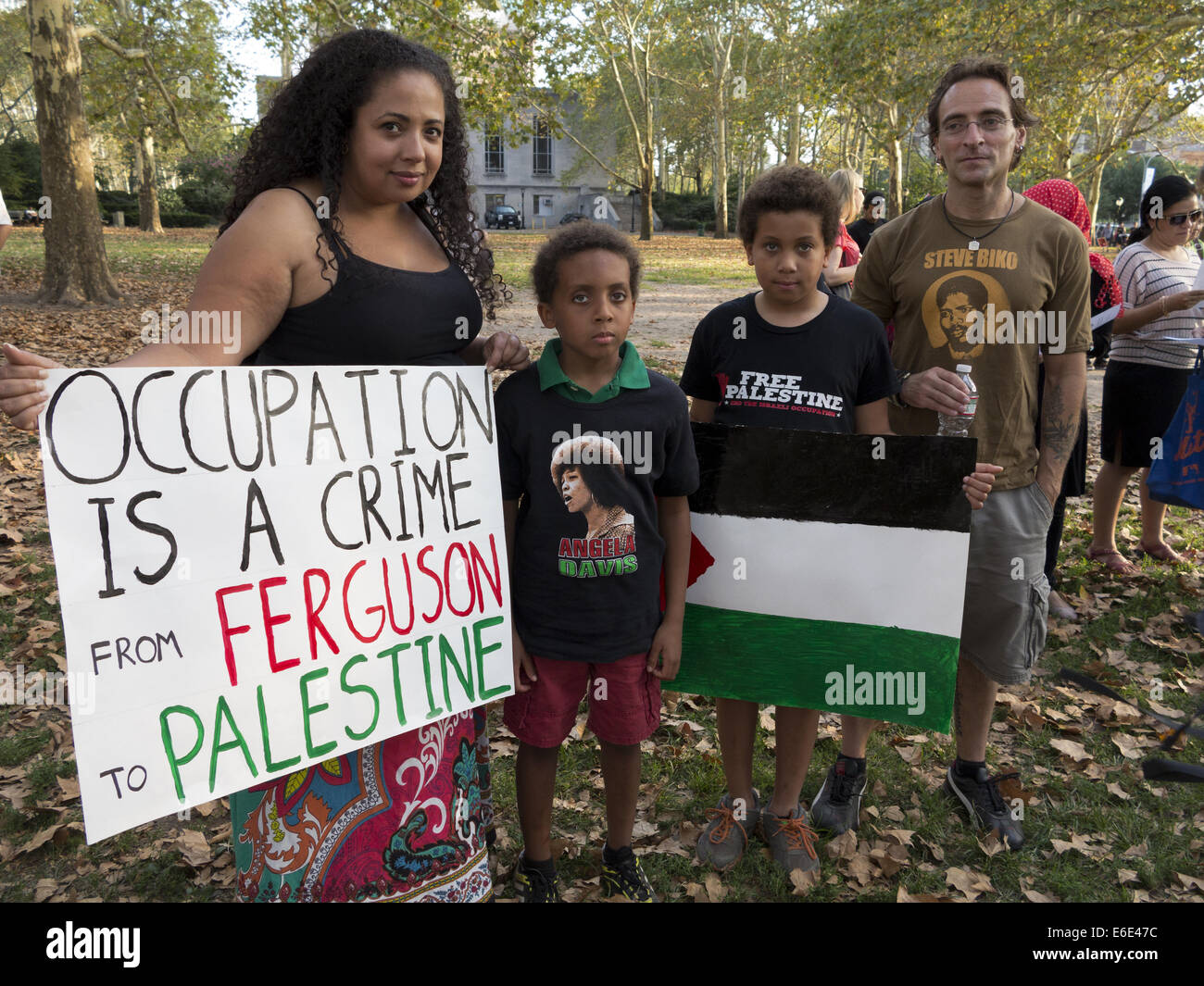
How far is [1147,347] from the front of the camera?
557 cm

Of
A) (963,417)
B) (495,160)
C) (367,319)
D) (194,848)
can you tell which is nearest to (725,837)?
(963,417)

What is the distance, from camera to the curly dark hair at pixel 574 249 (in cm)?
243

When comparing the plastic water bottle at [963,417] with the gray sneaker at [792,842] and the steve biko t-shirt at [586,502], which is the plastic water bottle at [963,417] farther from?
the gray sneaker at [792,842]

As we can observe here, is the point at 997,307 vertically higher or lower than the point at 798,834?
higher

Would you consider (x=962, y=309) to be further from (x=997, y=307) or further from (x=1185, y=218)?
(x=1185, y=218)

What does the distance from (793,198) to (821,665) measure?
1.43 m

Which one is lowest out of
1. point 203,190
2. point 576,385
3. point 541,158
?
point 576,385

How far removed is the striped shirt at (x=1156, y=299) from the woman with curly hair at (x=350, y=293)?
4909 millimetres

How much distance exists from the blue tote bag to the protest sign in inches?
142

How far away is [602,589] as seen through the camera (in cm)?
245

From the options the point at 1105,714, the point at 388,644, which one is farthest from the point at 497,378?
the point at 388,644

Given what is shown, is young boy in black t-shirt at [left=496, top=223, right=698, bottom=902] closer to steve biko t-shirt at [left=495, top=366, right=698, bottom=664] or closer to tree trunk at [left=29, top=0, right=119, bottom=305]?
steve biko t-shirt at [left=495, top=366, right=698, bottom=664]

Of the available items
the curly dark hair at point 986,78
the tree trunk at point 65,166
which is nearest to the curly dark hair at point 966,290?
the curly dark hair at point 986,78

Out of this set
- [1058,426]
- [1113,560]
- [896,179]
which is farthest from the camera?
[896,179]
